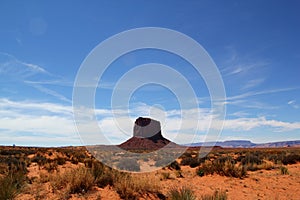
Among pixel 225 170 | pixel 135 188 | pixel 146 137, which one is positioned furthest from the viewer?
pixel 146 137

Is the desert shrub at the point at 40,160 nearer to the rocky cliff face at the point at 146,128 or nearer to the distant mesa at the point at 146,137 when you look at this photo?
the distant mesa at the point at 146,137

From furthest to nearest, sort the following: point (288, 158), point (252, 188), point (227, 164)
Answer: point (288, 158) < point (227, 164) < point (252, 188)

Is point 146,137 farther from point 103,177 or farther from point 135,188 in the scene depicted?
point 135,188

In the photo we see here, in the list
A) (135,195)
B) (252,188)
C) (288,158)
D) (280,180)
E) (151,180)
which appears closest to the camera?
(135,195)

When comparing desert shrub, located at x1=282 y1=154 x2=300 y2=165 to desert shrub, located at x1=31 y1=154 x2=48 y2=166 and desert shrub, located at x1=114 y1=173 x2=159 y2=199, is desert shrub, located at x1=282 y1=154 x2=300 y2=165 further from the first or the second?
desert shrub, located at x1=31 y1=154 x2=48 y2=166

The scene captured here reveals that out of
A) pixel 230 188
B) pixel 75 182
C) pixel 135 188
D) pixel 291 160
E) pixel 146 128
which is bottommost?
pixel 230 188

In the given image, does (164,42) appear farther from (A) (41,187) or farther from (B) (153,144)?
(B) (153,144)

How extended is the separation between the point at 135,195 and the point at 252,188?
4918 mm

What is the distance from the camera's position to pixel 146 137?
4063 inches

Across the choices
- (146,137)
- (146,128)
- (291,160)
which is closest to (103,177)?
(291,160)

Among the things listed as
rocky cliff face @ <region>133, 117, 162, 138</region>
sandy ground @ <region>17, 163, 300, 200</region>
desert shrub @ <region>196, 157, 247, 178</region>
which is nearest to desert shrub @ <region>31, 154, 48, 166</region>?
Answer: sandy ground @ <region>17, 163, 300, 200</region>

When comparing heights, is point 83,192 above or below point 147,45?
below

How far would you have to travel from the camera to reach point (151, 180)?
9273 mm

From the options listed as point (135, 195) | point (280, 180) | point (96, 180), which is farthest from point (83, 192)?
point (280, 180)
